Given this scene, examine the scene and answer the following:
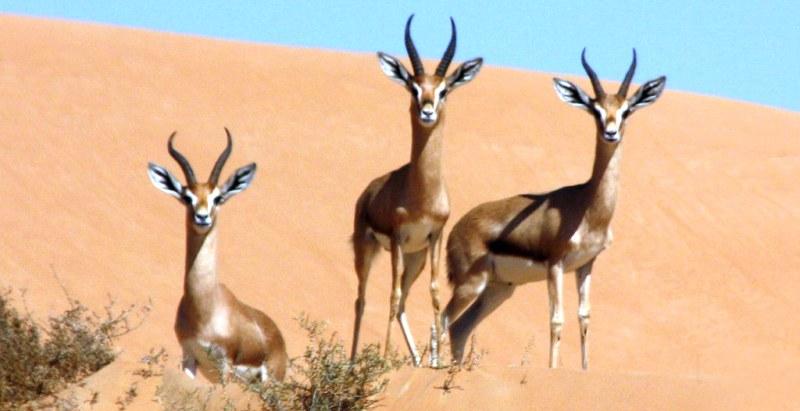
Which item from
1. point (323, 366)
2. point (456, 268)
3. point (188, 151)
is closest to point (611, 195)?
point (456, 268)

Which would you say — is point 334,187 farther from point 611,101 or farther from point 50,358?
point 50,358

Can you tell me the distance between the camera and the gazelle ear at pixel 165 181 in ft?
46.9

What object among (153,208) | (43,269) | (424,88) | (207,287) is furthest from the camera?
(153,208)

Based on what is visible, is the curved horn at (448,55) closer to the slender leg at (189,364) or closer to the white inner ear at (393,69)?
the white inner ear at (393,69)

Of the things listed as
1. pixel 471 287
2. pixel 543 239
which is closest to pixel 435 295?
pixel 471 287

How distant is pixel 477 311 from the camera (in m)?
16.6

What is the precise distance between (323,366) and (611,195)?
4461 millimetres

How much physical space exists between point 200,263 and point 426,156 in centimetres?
258

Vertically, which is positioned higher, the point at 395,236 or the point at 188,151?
the point at 188,151

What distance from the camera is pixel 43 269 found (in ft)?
78.0

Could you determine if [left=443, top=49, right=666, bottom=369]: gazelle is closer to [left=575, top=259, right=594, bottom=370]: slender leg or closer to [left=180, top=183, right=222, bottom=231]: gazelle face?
[left=575, top=259, right=594, bottom=370]: slender leg

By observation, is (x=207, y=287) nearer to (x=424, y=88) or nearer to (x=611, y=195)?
(x=424, y=88)

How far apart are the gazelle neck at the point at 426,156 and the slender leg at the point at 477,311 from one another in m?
1.49

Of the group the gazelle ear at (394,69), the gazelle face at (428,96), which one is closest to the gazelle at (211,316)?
the gazelle face at (428,96)
